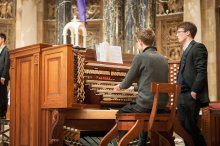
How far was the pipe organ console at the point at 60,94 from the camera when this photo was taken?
5.88 m

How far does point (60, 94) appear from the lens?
19.2ft

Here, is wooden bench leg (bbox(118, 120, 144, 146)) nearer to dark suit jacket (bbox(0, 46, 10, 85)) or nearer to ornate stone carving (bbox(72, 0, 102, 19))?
dark suit jacket (bbox(0, 46, 10, 85))

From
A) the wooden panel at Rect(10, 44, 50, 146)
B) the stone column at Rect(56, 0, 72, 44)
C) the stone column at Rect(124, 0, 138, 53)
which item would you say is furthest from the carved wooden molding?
the stone column at Rect(56, 0, 72, 44)

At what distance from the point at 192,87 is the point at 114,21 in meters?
4.55

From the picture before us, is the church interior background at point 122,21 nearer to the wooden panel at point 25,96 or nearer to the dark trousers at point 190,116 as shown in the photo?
the wooden panel at point 25,96

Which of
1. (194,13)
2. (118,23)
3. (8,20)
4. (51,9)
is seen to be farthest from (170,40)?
(8,20)

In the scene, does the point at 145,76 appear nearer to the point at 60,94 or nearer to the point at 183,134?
the point at 183,134

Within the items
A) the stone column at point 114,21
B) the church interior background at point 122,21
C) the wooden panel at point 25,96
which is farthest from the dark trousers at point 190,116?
the stone column at point 114,21

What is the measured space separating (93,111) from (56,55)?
0.86 meters

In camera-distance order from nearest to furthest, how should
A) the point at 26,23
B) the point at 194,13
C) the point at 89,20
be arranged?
the point at 194,13 → the point at 26,23 → the point at 89,20

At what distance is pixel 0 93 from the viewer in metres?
9.16

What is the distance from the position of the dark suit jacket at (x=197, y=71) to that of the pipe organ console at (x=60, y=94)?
40.4 inches

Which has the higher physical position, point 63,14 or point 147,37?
point 63,14

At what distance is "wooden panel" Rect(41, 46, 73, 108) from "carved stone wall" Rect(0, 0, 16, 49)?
26.8ft
